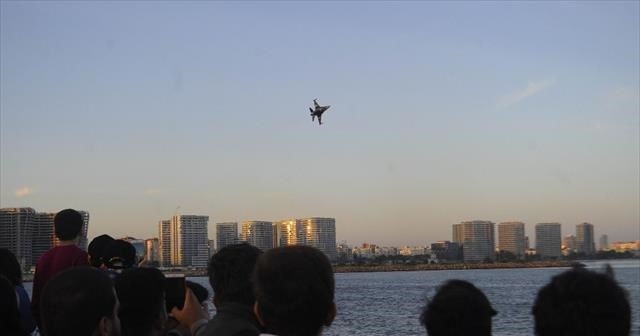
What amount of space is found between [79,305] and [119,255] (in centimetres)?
248

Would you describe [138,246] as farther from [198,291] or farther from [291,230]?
[291,230]

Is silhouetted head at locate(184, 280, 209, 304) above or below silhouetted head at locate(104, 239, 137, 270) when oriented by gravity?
below

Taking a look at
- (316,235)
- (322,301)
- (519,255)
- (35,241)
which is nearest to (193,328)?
(322,301)

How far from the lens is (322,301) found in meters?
2.89

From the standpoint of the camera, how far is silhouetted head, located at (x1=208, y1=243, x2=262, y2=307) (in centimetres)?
379

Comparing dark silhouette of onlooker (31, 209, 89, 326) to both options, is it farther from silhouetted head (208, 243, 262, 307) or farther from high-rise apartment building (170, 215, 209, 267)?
high-rise apartment building (170, 215, 209, 267)

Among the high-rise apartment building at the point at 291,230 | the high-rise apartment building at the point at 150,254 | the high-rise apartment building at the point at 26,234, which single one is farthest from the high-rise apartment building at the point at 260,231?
the high-rise apartment building at the point at 150,254

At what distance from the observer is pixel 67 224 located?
612 centimetres

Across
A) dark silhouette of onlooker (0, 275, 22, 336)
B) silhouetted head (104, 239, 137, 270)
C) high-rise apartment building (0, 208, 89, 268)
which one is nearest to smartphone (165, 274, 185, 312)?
dark silhouette of onlooker (0, 275, 22, 336)

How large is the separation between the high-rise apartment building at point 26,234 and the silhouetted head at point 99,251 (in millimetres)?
10772

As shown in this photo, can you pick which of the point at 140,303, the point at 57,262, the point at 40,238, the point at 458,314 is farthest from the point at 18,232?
the point at 458,314

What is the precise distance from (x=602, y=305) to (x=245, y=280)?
1.80m

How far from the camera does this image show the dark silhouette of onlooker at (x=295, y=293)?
9.42 ft

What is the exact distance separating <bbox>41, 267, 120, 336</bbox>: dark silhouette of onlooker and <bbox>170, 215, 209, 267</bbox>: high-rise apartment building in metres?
134
